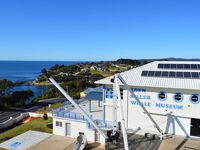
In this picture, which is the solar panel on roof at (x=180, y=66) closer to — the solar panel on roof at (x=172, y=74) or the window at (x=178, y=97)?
the solar panel on roof at (x=172, y=74)

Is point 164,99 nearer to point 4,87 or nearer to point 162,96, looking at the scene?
point 162,96

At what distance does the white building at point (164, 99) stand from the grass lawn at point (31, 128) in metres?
5.64

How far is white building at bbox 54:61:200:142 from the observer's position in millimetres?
25000

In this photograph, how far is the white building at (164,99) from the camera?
25.0 metres

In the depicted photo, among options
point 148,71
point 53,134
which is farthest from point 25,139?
point 148,71

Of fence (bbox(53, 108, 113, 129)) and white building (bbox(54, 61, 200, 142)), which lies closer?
white building (bbox(54, 61, 200, 142))

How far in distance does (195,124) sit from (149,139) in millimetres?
7913

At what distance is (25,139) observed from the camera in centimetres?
2875

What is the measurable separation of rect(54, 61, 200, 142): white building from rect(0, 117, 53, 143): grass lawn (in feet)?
18.5

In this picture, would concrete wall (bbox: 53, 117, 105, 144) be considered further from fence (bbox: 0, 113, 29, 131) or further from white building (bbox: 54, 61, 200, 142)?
fence (bbox: 0, 113, 29, 131)

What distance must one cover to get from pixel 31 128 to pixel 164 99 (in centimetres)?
2004

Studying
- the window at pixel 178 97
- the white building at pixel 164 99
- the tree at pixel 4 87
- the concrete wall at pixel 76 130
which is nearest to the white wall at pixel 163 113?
the white building at pixel 164 99

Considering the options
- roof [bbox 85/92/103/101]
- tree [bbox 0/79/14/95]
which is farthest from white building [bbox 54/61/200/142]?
tree [bbox 0/79/14/95]

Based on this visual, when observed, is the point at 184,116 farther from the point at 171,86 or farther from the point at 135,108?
the point at 135,108
